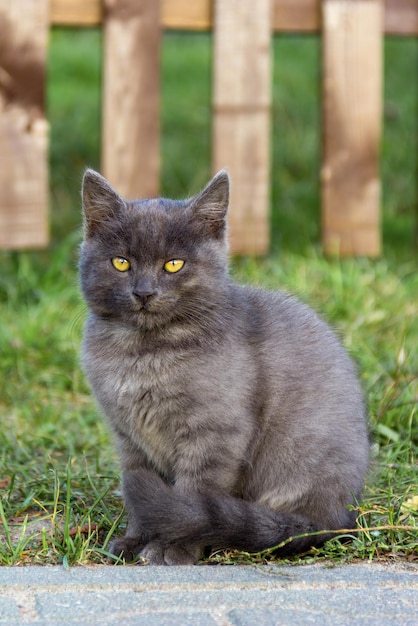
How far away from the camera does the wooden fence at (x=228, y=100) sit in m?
4.88

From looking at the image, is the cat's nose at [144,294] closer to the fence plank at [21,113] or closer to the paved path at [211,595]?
the paved path at [211,595]

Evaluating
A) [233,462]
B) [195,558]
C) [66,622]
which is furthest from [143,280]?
[66,622]

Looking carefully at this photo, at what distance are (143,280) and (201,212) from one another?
29 centimetres

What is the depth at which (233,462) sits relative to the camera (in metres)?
2.73

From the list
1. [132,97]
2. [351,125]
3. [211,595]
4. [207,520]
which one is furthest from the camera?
[351,125]

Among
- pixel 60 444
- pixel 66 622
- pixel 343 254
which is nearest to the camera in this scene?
pixel 66 622

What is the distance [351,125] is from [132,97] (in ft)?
3.71

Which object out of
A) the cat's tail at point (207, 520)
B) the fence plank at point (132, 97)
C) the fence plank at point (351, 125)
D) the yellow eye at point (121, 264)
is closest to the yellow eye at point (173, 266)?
the yellow eye at point (121, 264)

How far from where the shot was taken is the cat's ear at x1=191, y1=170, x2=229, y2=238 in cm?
287

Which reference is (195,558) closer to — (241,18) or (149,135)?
(149,135)

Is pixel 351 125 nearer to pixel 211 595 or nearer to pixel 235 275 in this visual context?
pixel 235 275

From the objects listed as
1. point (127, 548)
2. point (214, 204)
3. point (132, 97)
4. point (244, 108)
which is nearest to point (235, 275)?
point (244, 108)

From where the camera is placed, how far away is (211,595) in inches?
93.5

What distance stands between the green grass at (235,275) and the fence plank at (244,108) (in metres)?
0.27
